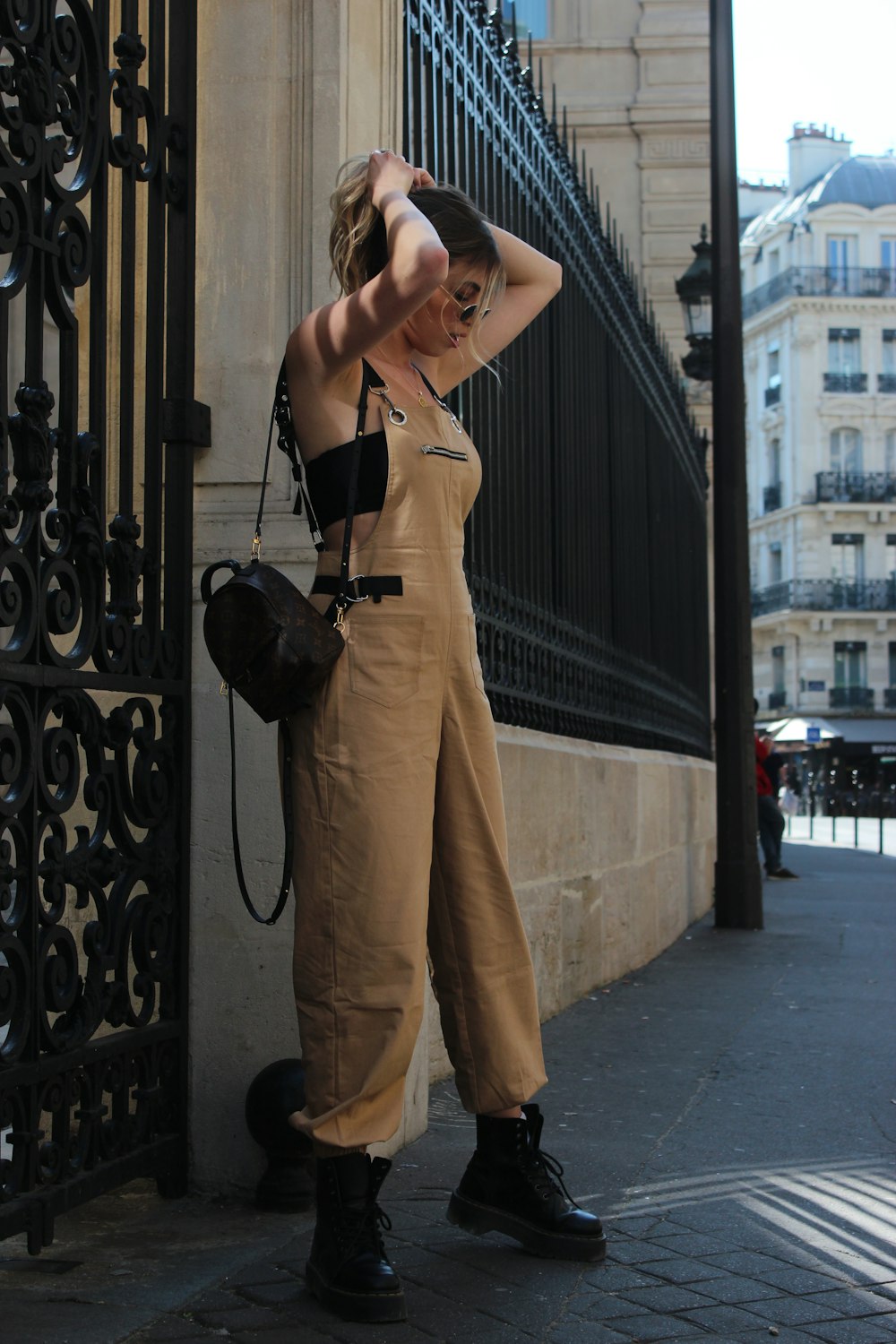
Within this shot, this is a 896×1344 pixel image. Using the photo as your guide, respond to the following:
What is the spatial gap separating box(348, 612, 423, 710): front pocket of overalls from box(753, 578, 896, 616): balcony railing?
6497 centimetres

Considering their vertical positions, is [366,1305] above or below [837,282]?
below

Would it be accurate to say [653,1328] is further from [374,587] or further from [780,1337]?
[374,587]

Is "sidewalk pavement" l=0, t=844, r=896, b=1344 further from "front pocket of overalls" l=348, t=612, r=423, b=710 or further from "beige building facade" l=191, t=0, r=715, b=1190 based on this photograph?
"front pocket of overalls" l=348, t=612, r=423, b=710

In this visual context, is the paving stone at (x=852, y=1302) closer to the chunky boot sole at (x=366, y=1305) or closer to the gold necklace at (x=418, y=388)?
the chunky boot sole at (x=366, y=1305)

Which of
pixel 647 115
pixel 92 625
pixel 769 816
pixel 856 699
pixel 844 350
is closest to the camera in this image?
pixel 92 625

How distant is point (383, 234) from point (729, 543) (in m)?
8.06

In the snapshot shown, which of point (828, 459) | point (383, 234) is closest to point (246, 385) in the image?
point (383, 234)

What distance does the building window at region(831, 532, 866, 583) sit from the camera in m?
67.4

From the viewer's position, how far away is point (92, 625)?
3273 mm

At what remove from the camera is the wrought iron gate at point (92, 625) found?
9.87 ft

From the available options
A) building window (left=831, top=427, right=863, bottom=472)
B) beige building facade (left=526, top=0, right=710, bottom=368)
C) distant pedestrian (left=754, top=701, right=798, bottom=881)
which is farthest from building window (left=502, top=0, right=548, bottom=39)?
building window (left=831, top=427, right=863, bottom=472)

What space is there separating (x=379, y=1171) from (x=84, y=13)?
2.34m

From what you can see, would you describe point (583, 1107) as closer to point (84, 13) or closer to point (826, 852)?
point (84, 13)

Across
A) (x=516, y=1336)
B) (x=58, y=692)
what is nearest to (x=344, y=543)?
(x=58, y=692)
